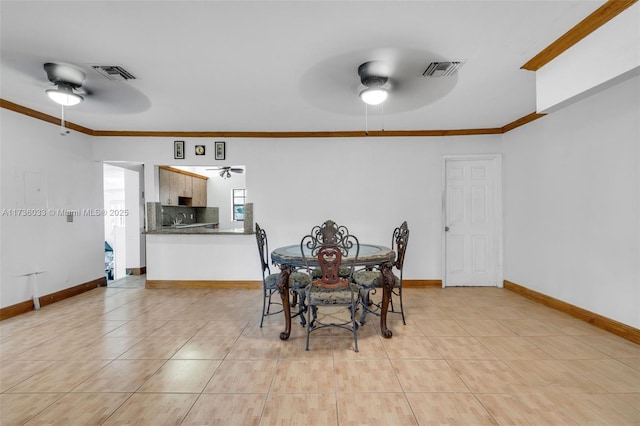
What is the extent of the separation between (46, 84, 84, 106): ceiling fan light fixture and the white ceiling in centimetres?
20

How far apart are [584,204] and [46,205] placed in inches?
270

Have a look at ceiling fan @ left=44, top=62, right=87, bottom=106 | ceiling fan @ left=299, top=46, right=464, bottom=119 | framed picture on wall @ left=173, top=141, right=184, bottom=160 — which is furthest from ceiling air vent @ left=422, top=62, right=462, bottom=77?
framed picture on wall @ left=173, top=141, right=184, bottom=160

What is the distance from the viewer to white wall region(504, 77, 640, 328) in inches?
110

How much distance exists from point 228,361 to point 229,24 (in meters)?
2.62

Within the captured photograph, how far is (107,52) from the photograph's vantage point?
238 cm

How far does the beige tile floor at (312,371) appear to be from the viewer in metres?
1.82

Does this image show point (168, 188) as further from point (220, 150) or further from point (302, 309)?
point (302, 309)

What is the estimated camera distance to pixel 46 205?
403 centimetres

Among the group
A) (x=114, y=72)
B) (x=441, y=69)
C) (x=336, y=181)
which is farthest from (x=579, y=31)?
(x=114, y=72)

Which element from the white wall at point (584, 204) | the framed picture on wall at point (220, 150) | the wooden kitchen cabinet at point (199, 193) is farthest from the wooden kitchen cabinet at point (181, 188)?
the white wall at point (584, 204)

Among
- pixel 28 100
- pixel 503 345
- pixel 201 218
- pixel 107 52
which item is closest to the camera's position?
pixel 107 52

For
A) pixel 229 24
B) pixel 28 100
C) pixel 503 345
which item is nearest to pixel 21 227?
pixel 28 100

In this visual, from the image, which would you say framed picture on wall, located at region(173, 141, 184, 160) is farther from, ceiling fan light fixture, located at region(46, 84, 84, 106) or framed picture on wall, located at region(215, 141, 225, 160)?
ceiling fan light fixture, located at region(46, 84, 84, 106)

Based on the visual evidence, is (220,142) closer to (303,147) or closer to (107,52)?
(303,147)
